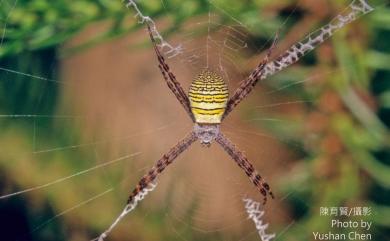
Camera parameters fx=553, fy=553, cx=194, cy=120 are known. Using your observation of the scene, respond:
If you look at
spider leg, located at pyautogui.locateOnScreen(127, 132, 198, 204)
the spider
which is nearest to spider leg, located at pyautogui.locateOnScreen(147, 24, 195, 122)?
the spider

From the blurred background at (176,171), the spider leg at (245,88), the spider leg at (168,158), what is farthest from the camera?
the spider leg at (168,158)

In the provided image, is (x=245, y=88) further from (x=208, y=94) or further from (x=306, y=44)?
(x=306, y=44)

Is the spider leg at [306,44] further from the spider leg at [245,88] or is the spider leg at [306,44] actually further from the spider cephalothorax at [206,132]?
the spider cephalothorax at [206,132]

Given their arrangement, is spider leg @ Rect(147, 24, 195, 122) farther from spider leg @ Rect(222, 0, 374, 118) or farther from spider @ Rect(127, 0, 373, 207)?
spider leg @ Rect(222, 0, 374, 118)

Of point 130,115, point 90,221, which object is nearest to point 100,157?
point 90,221

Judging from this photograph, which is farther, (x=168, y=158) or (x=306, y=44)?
(x=168, y=158)

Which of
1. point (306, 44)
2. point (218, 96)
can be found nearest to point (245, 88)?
point (218, 96)

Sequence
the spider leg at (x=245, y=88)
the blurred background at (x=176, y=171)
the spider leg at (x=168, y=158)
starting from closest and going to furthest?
the blurred background at (x=176, y=171) → the spider leg at (x=245, y=88) → the spider leg at (x=168, y=158)

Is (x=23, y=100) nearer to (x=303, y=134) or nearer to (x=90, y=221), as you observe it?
(x=90, y=221)

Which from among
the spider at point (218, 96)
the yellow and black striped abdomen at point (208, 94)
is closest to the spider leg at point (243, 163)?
the spider at point (218, 96)
